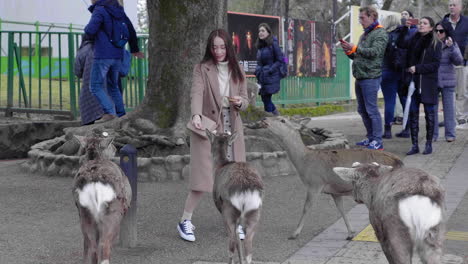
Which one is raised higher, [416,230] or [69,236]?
[416,230]

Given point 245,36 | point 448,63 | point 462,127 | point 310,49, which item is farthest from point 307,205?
point 310,49

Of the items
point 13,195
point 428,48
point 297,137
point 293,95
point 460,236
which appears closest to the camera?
point 460,236

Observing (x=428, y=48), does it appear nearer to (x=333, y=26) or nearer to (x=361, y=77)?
(x=361, y=77)

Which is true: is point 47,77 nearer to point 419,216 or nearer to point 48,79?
point 48,79

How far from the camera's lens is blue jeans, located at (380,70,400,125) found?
14047 mm

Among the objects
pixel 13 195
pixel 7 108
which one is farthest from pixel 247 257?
pixel 7 108

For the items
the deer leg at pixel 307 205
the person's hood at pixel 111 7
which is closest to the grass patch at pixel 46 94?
the person's hood at pixel 111 7

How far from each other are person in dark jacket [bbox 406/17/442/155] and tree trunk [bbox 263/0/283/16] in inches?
522

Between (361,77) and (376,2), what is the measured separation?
29894 millimetres

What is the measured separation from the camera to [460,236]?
721cm

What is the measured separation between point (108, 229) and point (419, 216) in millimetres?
2202

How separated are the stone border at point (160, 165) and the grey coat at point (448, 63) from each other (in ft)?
10.4

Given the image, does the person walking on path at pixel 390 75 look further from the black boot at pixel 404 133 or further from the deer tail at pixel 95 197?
the deer tail at pixel 95 197

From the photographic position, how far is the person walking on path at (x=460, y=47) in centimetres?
1480
